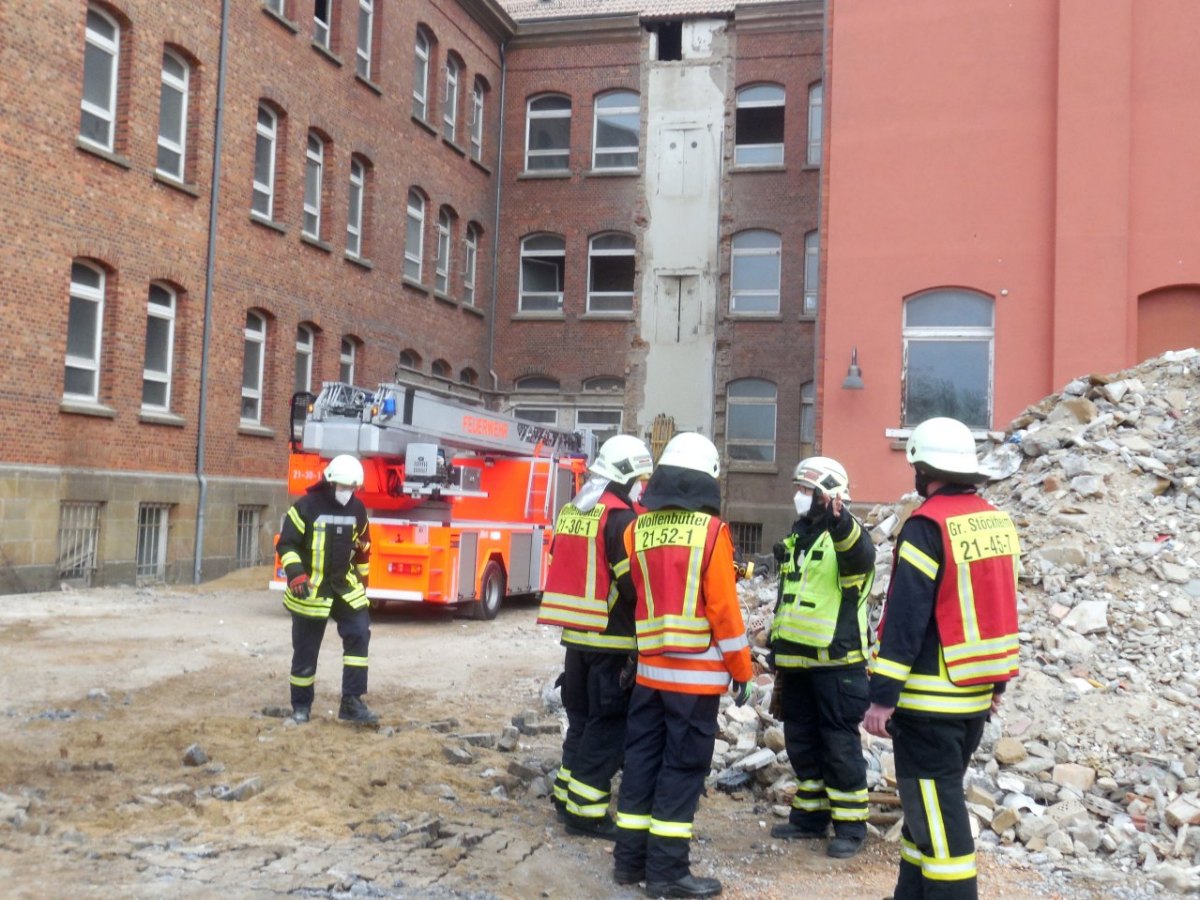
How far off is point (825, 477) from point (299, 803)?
10.8ft

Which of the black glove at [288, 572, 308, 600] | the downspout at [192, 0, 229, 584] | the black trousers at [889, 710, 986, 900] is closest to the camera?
the black trousers at [889, 710, 986, 900]

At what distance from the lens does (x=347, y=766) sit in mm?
7625

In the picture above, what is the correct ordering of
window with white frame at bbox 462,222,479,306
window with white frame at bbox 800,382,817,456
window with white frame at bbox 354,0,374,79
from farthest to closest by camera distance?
1. window with white frame at bbox 462,222,479,306
2. window with white frame at bbox 800,382,817,456
3. window with white frame at bbox 354,0,374,79

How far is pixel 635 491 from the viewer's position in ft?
21.9

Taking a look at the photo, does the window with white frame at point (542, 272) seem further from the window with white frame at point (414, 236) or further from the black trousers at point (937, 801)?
the black trousers at point (937, 801)

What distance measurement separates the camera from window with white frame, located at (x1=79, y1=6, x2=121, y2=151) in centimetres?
1780

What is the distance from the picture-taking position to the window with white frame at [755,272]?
1171 inches

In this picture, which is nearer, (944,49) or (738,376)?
(944,49)

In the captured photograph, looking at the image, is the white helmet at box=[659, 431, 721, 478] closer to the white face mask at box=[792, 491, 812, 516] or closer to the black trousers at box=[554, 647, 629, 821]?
the white face mask at box=[792, 491, 812, 516]

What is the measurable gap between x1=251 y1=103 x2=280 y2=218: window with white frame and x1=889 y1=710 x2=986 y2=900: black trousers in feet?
62.5

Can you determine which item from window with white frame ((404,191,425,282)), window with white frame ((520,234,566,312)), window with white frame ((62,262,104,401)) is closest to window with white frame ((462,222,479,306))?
window with white frame ((520,234,566,312))

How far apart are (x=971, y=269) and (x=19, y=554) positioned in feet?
43.1

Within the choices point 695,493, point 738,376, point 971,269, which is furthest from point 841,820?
point 738,376

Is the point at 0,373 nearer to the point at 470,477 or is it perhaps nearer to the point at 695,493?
the point at 470,477
